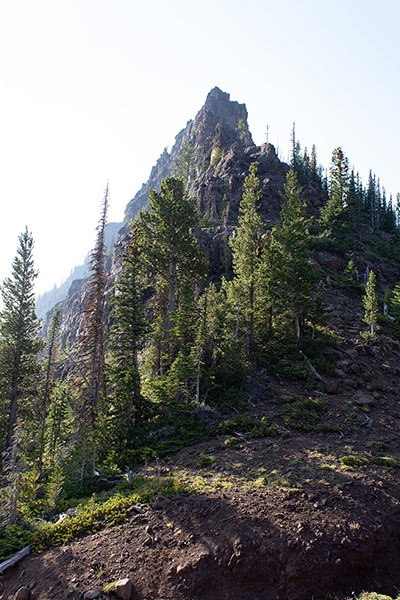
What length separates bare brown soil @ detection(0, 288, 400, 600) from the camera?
6.61 m

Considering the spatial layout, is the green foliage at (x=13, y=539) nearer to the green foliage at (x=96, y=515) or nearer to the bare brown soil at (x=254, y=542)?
the green foliage at (x=96, y=515)

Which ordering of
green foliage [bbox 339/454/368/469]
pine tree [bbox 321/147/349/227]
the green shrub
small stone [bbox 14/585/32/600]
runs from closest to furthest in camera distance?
1. small stone [bbox 14/585/32/600]
2. green foliage [bbox 339/454/368/469]
3. the green shrub
4. pine tree [bbox 321/147/349/227]

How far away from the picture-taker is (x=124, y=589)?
6.22 metres

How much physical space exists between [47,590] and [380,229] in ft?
274

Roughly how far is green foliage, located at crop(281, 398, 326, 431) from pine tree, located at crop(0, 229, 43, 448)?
60.7ft

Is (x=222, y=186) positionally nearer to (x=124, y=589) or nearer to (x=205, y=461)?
(x=205, y=461)

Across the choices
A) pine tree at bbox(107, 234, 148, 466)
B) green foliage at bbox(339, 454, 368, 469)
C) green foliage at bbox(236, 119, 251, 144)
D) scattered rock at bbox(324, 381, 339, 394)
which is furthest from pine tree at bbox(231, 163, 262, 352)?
green foliage at bbox(236, 119, 251, 144)

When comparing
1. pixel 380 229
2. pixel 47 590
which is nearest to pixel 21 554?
pixel 47 590

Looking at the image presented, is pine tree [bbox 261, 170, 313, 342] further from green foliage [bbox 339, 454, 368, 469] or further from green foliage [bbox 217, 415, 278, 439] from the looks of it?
green foliage [bbox 339, 454, 368, 469]

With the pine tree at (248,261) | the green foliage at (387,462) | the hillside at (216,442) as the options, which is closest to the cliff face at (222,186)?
the hillside at (216,442)

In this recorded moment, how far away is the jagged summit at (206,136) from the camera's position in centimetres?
8927

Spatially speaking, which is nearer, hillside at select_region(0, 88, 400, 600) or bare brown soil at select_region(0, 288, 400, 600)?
bare brown soil at select_region(0, 288, 400, 600)

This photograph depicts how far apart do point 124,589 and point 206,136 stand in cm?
11747

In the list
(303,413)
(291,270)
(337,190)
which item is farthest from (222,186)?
(303,413)
